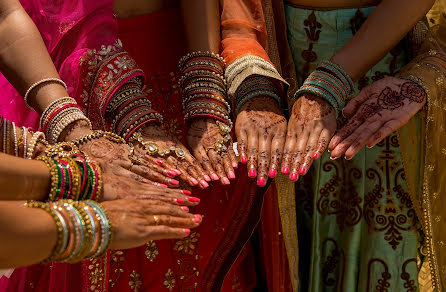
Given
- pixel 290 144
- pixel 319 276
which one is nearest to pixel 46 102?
pixel 290 144

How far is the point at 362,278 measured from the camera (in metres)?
1.50

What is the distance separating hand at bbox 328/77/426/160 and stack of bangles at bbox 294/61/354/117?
0.11 ft

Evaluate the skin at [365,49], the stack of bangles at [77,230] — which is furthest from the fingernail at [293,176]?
the stack of bangles at [77,230]

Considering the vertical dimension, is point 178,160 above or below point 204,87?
below

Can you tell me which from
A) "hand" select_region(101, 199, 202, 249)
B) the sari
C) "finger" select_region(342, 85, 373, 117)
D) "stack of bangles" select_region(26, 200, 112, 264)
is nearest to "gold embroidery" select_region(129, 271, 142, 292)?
the sari

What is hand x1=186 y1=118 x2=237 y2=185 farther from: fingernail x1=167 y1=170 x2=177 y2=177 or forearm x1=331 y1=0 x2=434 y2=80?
forearm x1=331 y1=0 x2=434 y2=80

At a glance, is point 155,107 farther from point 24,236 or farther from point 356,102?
point 24,236

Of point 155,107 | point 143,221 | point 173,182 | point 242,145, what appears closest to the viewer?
point 143,221

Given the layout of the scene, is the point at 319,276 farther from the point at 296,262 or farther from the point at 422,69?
the point at 422,69

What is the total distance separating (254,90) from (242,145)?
162 mm

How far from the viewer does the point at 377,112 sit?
1324 mm

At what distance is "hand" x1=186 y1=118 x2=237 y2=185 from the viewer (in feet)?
4.17

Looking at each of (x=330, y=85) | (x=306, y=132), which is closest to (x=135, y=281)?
(x=306, y=132)

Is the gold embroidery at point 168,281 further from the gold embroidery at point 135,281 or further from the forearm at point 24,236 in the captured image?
the forearm at point 24,236
